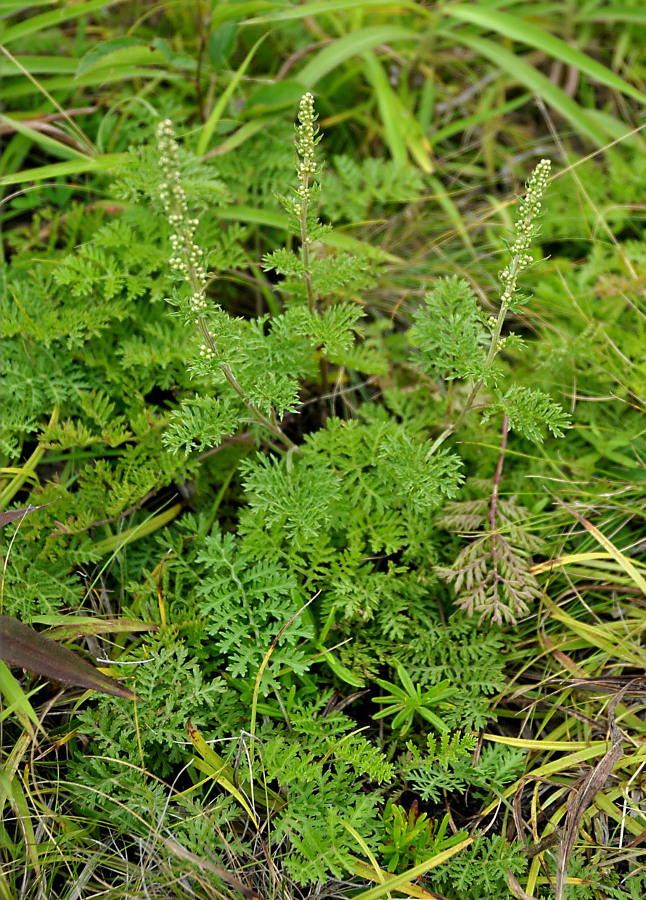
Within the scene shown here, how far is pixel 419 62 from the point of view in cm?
357

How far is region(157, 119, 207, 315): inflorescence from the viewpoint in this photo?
4.91 feet

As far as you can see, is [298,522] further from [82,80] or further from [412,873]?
[82,80]

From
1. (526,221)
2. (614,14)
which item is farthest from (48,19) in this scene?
(614,14)

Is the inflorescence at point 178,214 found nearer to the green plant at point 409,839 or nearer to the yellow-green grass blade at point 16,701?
the yellow-green grass blade at point 16,701

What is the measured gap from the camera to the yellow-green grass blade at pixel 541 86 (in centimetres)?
321

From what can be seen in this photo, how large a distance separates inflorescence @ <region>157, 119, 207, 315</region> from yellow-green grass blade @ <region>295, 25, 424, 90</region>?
1.70m

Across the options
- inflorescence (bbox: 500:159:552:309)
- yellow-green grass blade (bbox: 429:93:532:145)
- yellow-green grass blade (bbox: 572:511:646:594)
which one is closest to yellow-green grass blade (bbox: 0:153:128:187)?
inflorescence (bbox: 500:159:552:309)

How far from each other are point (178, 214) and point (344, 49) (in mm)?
2056

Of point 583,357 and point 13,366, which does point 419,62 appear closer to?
point 583,357

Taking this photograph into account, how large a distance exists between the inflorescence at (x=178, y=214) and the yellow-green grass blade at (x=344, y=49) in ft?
5.59

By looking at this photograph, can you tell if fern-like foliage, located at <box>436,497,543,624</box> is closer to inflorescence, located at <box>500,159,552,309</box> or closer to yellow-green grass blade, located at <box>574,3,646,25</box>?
inflorescence, located at <box>500,159,552,309</box>

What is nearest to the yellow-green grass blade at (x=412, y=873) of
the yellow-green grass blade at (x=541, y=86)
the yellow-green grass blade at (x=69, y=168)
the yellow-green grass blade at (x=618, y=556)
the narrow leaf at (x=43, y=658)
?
the narrow leaf at (x=43, y=658)

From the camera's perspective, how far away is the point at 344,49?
124 inches

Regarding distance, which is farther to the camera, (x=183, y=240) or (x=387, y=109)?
(x=387, y=109)
